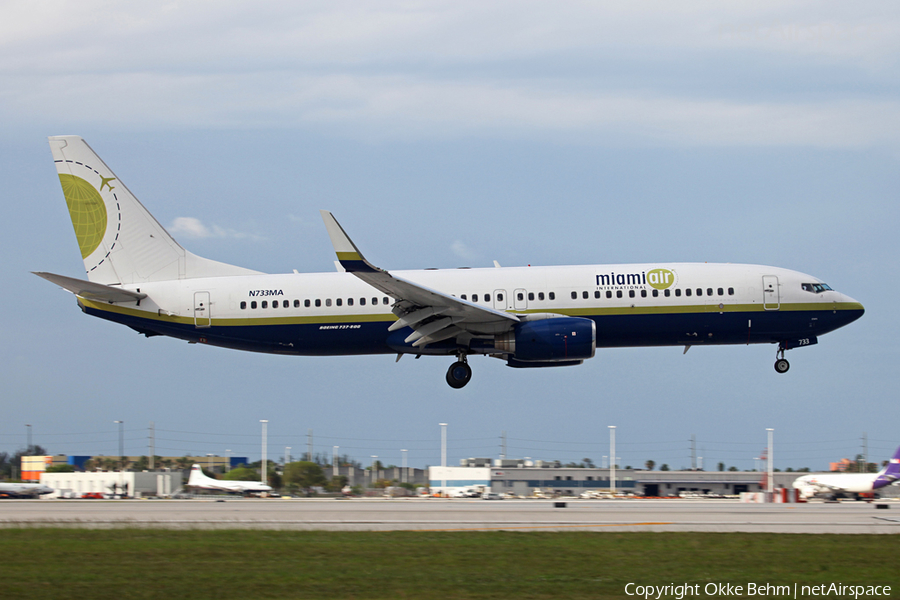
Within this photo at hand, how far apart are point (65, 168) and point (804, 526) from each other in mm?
30603

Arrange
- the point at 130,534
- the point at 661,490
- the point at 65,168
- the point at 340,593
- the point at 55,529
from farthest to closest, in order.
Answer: the point at 661,490
the point at 65,168
the point at 55,529
the point at 130,534
the point at 340,593

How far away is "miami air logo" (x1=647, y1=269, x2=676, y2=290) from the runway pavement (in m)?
7.87

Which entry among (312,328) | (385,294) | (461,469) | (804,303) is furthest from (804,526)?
(461,469)

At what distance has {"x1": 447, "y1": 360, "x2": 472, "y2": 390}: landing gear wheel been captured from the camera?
33344 mm

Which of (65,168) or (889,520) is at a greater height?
(65,168)

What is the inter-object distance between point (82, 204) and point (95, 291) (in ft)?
16.6

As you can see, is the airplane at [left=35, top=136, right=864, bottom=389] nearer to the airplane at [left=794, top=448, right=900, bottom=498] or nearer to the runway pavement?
the runway pavement

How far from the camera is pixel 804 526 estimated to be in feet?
73.7

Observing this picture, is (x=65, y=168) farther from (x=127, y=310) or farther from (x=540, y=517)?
(x=540, y=517)

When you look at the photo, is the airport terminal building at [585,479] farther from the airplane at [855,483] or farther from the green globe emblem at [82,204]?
the green globe emblem at [82,204]

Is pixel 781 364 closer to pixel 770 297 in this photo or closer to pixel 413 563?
pixel 770 297

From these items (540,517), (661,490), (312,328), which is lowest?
(661,490)

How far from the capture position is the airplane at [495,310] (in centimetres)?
3180

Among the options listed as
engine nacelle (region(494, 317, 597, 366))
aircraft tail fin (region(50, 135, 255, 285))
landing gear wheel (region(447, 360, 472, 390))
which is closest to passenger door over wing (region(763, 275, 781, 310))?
engine nacelle (region(494, 317, 597, 366))
